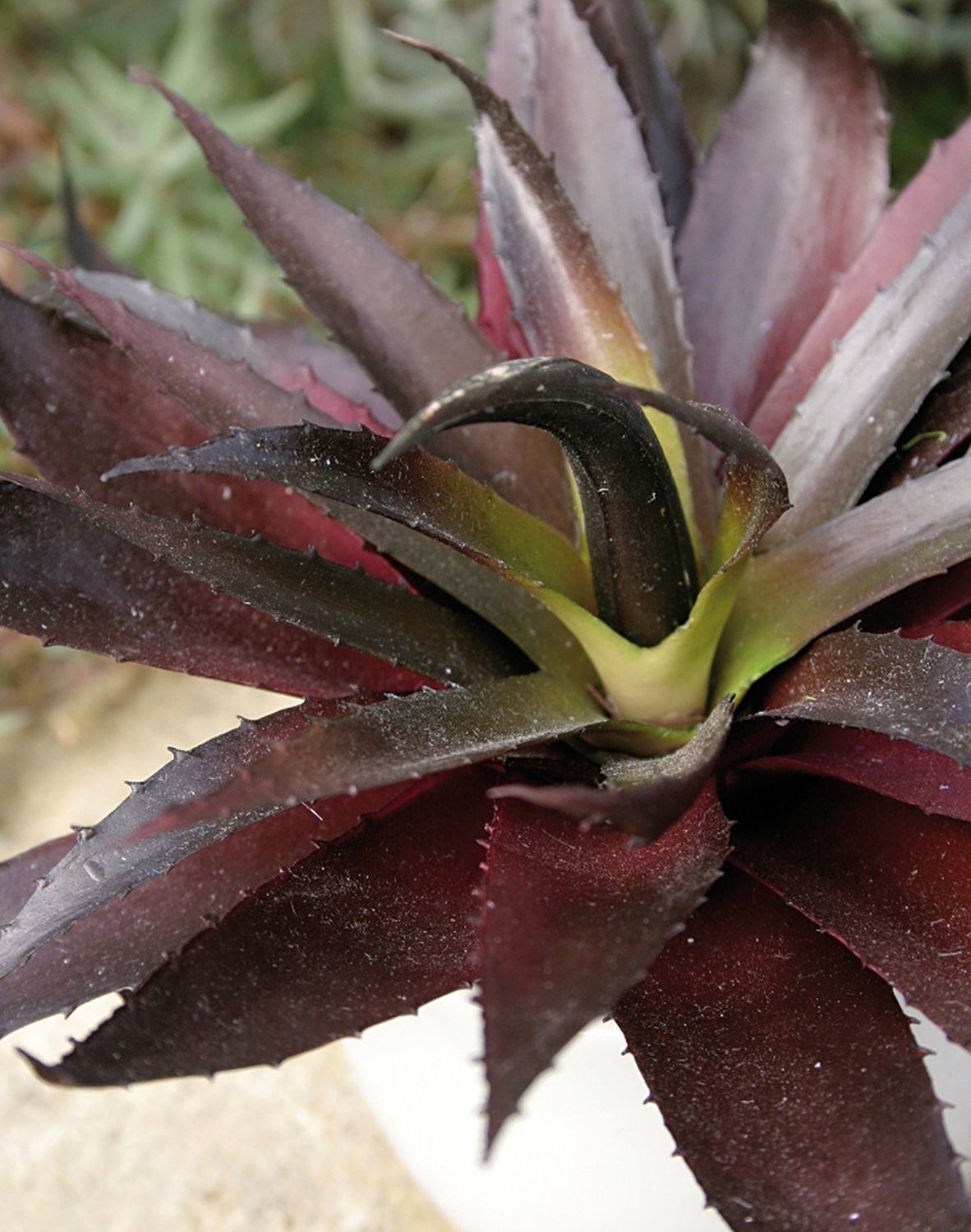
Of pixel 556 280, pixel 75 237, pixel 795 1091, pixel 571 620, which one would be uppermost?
pixel 75 237

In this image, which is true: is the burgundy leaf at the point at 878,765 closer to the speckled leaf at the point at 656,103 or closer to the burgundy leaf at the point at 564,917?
the burgundy leaf at the point at 564,917

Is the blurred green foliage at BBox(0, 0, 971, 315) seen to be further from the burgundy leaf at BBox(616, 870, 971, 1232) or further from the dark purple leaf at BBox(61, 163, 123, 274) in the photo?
the burgundy leaf at BBox(616, 870, 971, 1232)

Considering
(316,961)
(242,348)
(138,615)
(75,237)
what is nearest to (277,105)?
(75,237)

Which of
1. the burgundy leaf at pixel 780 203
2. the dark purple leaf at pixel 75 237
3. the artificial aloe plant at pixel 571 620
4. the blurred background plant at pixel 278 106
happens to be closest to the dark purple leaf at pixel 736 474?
the artificial aloe plant at pixel 571 620

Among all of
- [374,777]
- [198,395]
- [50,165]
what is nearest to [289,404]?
[198,395]

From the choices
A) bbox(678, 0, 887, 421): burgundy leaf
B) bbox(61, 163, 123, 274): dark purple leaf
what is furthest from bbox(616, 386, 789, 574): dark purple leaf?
bbox(61, 163, 123, 274): dark purple leaf

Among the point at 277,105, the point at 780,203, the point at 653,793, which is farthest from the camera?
the point at 277,105

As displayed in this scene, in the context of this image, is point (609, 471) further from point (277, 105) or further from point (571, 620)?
point (277, 105)
